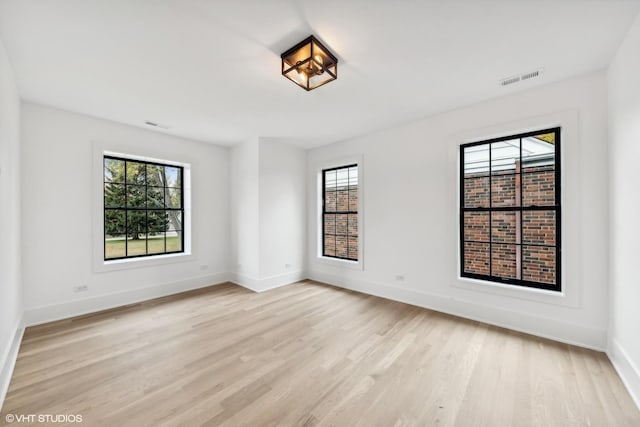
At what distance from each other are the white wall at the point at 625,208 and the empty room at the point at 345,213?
27 millimetres

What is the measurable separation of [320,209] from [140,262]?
3.07m

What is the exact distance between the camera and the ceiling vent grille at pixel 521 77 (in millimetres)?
2383

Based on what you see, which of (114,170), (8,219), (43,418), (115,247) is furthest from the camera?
(114,170)

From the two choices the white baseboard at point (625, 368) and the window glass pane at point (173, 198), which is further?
the window glass pane at point (173, 198)

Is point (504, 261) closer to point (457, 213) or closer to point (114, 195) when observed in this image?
point (457, 213)

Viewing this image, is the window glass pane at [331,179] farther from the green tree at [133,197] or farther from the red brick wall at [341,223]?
the green tree at [133,197]

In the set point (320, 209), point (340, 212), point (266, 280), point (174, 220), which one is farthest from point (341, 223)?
point (174, 220)

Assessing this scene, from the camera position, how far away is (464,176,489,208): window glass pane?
10.7ft

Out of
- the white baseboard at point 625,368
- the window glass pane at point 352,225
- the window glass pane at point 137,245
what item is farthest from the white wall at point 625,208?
the window glass pane at point 137,245

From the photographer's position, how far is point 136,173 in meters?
4.01

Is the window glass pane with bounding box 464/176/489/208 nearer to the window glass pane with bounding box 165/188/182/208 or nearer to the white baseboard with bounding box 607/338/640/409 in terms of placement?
the white baseboard with bounding box 607/338/640/409

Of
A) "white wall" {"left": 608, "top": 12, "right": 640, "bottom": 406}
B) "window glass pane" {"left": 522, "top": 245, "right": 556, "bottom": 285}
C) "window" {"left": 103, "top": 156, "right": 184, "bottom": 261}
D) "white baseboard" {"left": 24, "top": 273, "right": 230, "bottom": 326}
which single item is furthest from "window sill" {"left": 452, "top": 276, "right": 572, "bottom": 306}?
"window" {"left": 103, "top": 156, "right": 184, "bottom": 261}

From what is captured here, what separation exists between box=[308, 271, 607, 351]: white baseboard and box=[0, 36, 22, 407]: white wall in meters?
3.90

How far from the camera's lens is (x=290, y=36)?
1.89m
